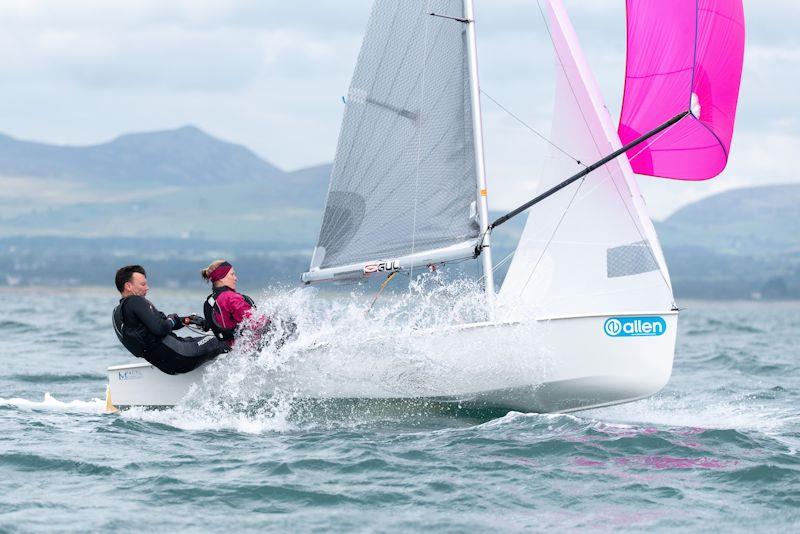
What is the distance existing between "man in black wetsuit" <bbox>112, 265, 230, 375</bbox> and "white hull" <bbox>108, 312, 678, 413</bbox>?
0.90 meters

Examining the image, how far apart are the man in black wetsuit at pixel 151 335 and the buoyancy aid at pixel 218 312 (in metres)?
0.08

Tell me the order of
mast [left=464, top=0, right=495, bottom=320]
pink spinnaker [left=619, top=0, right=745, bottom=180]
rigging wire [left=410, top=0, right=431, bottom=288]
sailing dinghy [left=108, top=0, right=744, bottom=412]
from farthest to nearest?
1. rigging wire [left=410, top=0, right=431, bottom=288]
2. mast [left=464, top=0, right=495, bottom=320]
3. pink spinnaker [left=619, top=0, right=745, bottom=180]
4. sailing dinghy [left=108, top=0, right=744, bottom=412]

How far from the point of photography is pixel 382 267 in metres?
11.0

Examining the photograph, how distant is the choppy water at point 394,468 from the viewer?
705 centimetres

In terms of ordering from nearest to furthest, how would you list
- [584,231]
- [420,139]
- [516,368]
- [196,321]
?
1. [516,368]
2. [584,231]
3. [196,321]
4. [420,139]

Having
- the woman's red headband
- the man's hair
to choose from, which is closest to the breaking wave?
the woman's red headband

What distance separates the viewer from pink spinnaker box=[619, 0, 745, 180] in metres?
9.96

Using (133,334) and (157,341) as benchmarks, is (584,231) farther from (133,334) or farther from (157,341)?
(133,334)

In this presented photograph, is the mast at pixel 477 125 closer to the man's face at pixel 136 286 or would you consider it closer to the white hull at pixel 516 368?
the white hull at pixel 516 368

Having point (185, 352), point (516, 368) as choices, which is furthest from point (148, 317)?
point (516, 368)

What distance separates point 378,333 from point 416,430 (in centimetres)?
92

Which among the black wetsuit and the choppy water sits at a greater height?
the black wetsuit

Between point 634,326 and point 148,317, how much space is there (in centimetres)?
422

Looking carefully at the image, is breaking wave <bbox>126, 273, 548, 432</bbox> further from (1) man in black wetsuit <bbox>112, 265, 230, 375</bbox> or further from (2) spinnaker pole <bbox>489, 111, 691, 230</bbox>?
(2) spinnaker pole <bbox>489, 111, 691, 230</bbox>
